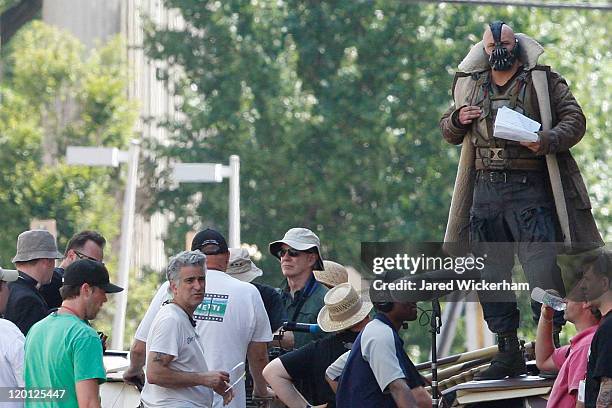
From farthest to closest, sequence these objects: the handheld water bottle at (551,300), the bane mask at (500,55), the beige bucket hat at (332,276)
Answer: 1. the beige bucket hat at (332,276)
2. the bane mask at (500,55)
3. the handheld water bottle at (551,300)

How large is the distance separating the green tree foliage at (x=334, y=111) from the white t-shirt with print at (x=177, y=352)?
24345mm

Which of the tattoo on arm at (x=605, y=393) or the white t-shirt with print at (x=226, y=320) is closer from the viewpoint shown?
the tattoo on arm at (x=605, y=393)

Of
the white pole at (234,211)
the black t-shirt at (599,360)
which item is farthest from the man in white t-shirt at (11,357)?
the white pole at (234,211)

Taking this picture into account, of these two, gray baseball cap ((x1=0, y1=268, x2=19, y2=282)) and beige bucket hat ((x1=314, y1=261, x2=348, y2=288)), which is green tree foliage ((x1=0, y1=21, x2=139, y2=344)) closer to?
beige bucket hat ((x1=314, y1=261, x2=348, y2=288))

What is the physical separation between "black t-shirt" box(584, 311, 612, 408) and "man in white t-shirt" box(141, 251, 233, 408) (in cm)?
211

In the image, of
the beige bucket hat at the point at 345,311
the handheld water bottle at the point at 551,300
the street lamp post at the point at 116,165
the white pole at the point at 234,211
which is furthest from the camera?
the street lamp post at the point at 116,165

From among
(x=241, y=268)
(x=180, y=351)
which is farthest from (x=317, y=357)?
(x=241, y=268)

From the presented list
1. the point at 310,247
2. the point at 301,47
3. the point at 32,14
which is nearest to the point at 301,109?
the point at 301,47

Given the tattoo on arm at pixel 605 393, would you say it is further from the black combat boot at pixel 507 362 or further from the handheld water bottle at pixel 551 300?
the black combat boot at pixel 507 362

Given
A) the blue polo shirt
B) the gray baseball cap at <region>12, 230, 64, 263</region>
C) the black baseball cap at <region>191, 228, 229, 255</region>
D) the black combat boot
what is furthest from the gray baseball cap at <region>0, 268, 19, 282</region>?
the black combat boot

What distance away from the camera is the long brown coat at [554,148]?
413 inches

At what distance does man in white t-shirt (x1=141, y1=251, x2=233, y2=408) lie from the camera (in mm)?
9406

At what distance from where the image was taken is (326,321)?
32.9 feet

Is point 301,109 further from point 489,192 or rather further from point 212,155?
point 489,192
